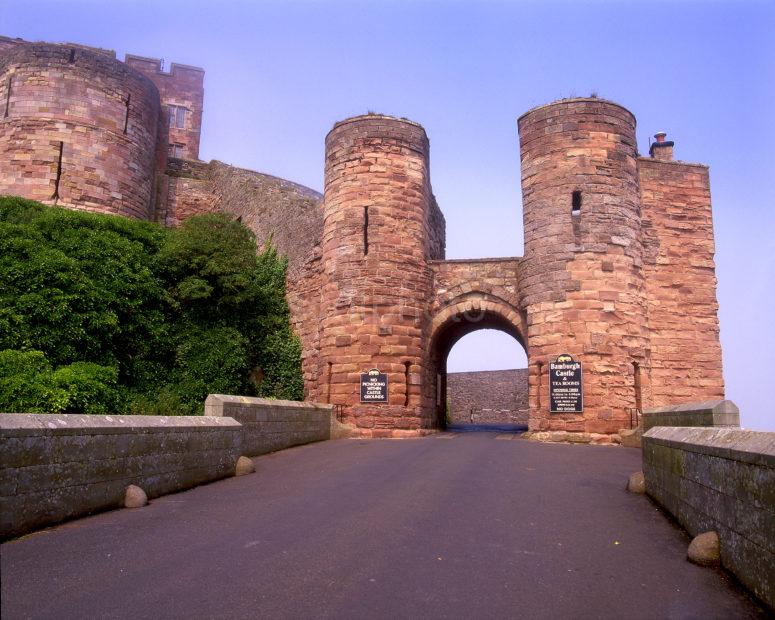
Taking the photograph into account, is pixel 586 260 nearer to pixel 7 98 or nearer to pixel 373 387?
pixel 373 387

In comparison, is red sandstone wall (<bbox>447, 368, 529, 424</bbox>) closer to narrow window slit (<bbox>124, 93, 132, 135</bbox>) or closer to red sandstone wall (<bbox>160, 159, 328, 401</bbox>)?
red sandstone wall (<bbox>160, 159, 328, 401</bbox>)

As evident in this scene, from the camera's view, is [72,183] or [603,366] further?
[72,183]

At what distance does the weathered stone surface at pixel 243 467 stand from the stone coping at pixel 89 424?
799mm

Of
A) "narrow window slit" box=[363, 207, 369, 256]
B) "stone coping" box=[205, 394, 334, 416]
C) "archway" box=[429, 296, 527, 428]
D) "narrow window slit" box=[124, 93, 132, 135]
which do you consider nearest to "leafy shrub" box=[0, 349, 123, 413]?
"stone coping" box=[205, 394, 334, 416]

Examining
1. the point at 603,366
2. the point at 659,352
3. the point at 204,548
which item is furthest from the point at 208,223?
the point at 204,548

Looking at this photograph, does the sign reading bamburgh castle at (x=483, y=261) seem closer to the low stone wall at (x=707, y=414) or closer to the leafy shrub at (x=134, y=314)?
the leafy shrub at (x=134, y=314)

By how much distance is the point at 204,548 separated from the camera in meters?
4.79

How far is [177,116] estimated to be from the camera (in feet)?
145

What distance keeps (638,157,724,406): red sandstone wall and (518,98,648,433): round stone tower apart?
187cm

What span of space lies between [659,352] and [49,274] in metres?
15.2

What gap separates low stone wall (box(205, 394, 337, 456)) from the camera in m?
9.73

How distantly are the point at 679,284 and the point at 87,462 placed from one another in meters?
15.9

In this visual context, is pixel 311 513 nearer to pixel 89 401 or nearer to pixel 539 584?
pixel 539 584

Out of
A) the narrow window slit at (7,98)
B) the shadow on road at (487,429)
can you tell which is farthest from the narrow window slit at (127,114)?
the shadow on road at (487,429)
